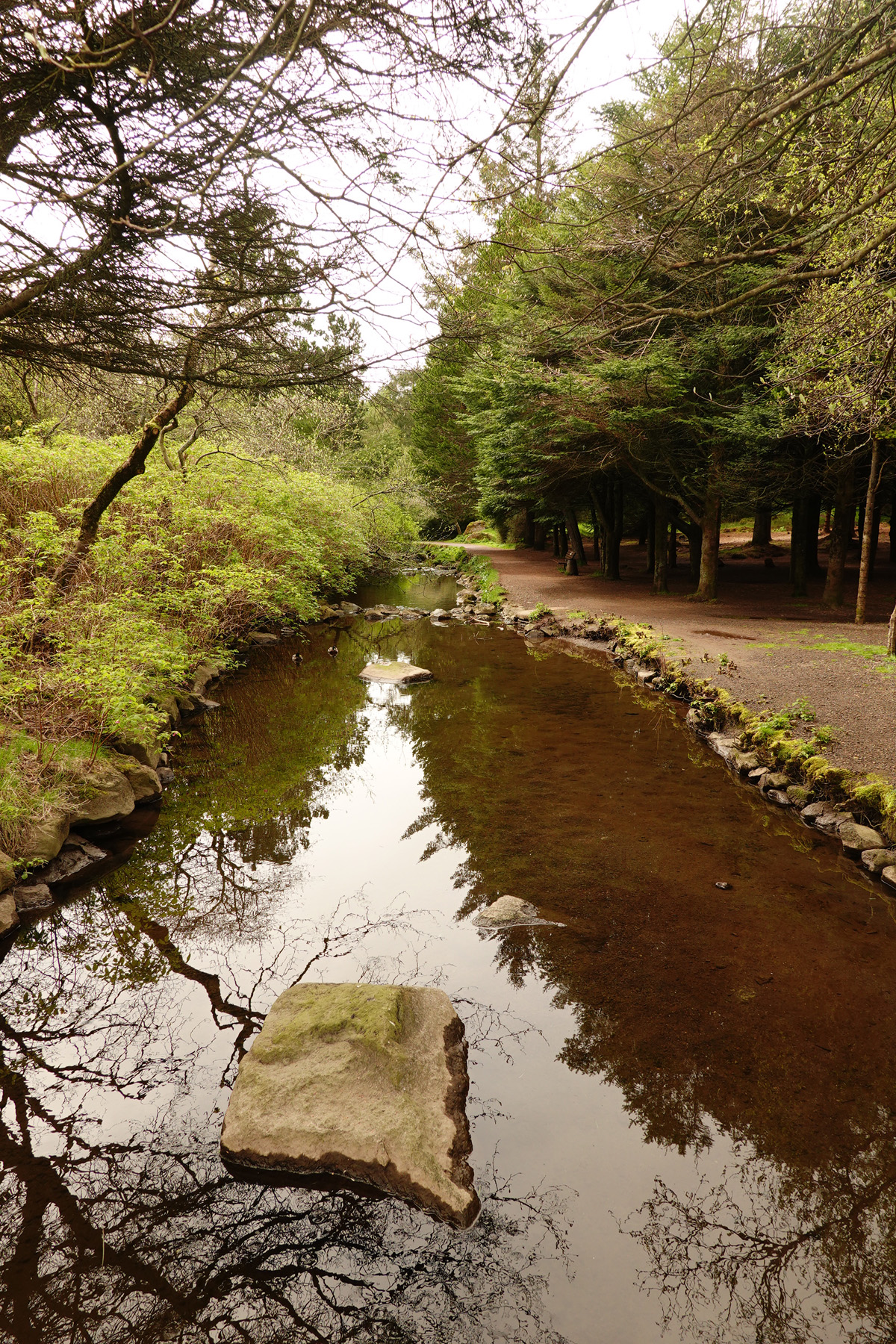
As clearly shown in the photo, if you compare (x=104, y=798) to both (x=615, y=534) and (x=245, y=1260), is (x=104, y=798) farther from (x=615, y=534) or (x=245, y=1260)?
(x=615, y=534)

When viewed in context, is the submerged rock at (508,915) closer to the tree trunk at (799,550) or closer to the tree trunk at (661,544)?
the tree trunk at (799,550)

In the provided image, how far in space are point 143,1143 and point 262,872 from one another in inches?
127

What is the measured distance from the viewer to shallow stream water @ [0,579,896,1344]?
10.7 ft

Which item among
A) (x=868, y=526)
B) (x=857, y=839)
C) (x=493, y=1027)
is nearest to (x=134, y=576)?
(x=493, y=1027)

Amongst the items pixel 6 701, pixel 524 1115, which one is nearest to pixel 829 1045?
pixel 524 1115

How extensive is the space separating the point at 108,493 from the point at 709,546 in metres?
15.1

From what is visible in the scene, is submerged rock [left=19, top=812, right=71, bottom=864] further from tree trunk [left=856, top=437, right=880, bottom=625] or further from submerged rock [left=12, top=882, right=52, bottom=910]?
tree trunk [left=856, top=437, right=880, bottom=625]

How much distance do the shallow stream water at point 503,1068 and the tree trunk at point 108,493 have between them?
3.08 m

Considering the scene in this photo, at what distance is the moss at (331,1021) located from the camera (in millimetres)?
4297

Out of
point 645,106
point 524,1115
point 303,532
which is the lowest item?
point 524,1115

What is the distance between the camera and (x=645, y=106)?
14828mm

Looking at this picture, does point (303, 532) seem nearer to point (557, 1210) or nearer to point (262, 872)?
point (262, 872)

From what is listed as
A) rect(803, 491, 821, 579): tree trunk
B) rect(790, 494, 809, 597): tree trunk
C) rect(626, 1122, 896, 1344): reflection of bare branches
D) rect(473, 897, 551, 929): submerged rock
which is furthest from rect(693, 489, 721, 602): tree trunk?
rect(626, 1122, 896, 1344): reflection of bare branches

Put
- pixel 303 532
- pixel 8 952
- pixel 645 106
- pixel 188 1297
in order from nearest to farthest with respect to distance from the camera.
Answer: pixel 188 1297 → pixel 8 952 → pixel 645 106 → pixel 303 532
